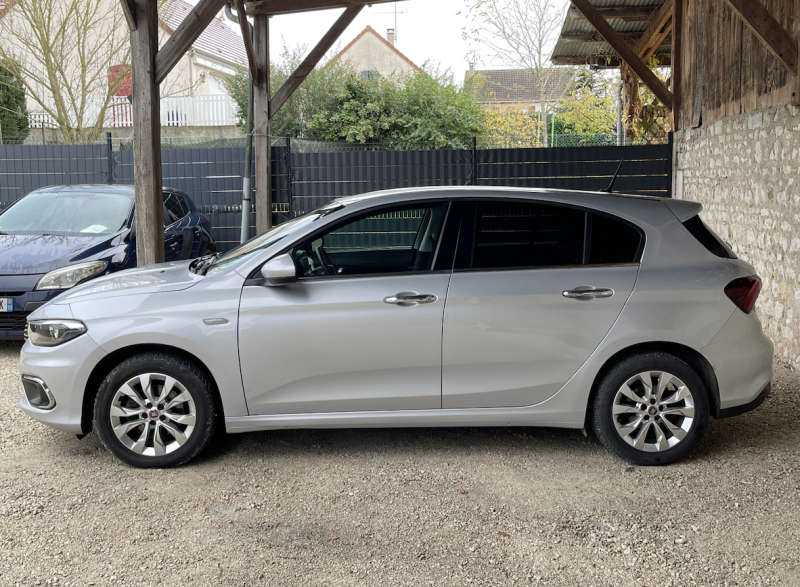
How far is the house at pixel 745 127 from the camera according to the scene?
6629 millimetres

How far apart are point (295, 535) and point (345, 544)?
0.26 metres

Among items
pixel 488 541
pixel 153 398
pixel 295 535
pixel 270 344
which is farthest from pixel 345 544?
pixel 153 398

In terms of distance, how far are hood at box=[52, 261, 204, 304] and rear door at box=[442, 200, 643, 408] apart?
157 centimetres

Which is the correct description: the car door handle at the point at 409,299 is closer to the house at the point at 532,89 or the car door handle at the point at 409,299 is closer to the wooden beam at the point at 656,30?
the wooden beam at the point at 656,30

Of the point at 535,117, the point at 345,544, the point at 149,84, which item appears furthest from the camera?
the point at 535,117

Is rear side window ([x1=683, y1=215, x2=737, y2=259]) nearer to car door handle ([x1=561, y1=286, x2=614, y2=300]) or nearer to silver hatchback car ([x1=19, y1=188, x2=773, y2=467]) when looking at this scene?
silver hatchback car ([x1=19, y1=188, x2=773, y2=467])

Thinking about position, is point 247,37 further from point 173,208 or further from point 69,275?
point 69,275

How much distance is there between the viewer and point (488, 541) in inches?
140

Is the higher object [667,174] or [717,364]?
[667,174]

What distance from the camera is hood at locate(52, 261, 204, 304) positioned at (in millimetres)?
4473

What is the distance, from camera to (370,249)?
4.76 metres

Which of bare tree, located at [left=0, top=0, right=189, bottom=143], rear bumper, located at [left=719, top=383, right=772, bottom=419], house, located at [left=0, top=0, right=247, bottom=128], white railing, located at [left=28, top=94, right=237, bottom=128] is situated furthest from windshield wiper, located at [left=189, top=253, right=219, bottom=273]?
white railing, located at [left=28, top=94, right=237, bottom=128]

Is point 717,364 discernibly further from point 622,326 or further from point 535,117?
point 535,117

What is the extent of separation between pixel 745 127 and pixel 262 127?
24.0 ft
